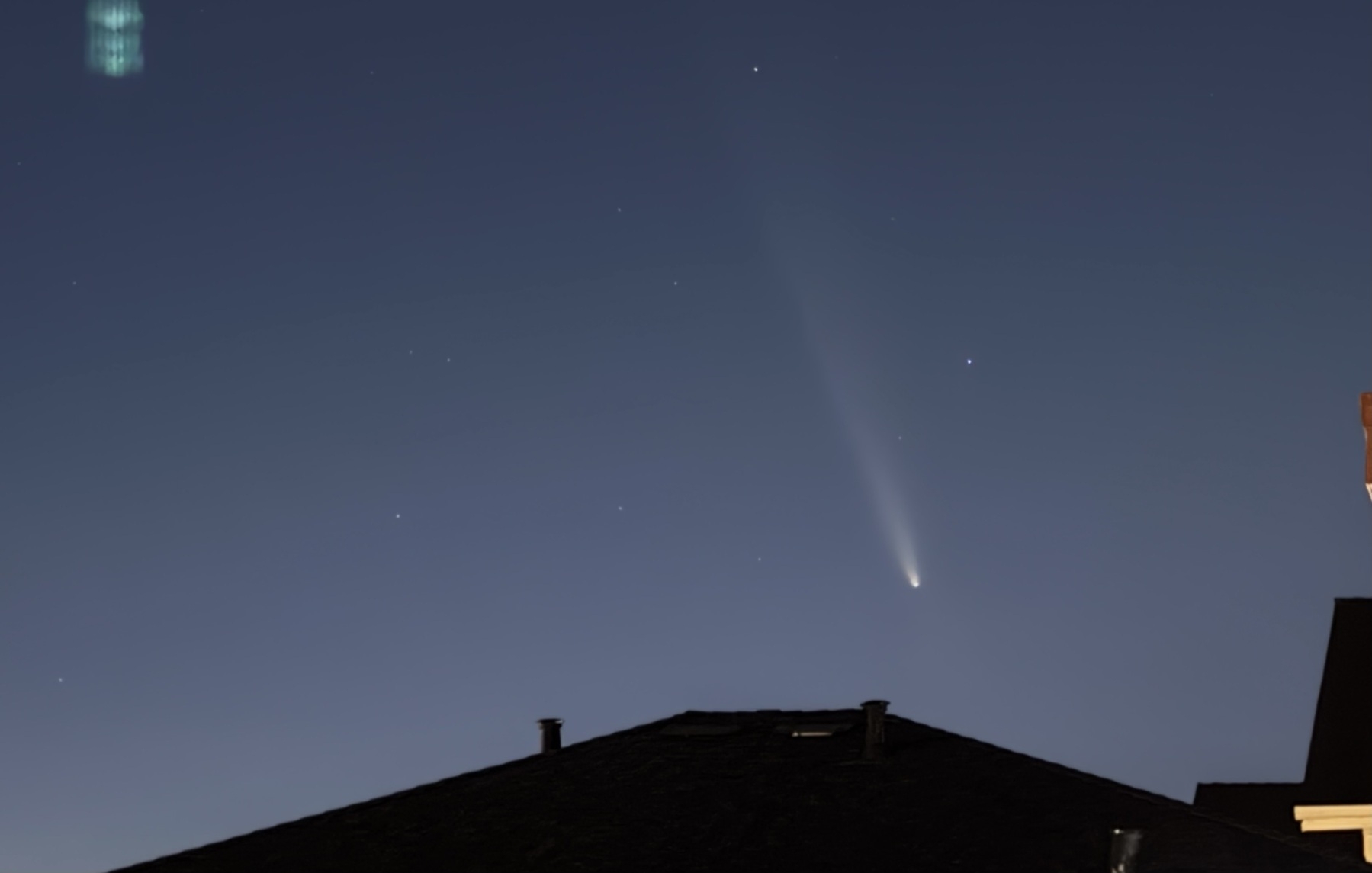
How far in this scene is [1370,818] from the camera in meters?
15.0

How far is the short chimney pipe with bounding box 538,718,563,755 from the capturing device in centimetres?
1938

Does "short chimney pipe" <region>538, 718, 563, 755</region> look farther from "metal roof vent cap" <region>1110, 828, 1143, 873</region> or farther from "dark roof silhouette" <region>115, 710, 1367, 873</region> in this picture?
"metal roof vent cap" <region>1110, 828, 1143, 873</region>

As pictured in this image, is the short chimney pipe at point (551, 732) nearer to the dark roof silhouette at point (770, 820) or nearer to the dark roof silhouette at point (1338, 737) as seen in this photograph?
the dark roof silhouette at point (770, 820)

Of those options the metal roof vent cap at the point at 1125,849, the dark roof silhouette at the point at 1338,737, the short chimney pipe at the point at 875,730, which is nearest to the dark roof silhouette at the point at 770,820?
the short chimney pipe at the point at 875,730

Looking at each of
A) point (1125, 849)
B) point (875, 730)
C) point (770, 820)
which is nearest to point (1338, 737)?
point (875, 730)

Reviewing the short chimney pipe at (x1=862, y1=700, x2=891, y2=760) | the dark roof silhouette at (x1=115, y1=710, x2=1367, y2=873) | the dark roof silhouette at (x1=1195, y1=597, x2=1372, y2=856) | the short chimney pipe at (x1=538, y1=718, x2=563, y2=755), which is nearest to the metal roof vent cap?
the dark roof silhouette at (x1=115, y1=710, x2=1367, y2=873)

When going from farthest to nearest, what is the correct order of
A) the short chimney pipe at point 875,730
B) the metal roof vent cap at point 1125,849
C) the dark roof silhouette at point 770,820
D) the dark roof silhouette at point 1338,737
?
the dark roof silhouette at point 1338,737, the short chimney pipe at point 875,730, the dark roof silhouette at point 770,820, the metal roof vent cap at point 1125,849

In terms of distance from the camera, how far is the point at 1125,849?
12.1 meters

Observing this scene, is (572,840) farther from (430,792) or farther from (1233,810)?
(1233,810)

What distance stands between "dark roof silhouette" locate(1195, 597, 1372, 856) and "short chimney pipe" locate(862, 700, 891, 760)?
9.39m

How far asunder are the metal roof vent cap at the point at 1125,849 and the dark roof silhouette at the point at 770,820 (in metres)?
0.59

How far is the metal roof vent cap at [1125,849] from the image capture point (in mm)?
12125

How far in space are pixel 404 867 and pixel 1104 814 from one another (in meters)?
6.92

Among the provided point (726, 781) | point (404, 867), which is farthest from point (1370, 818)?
point (404, 867)
